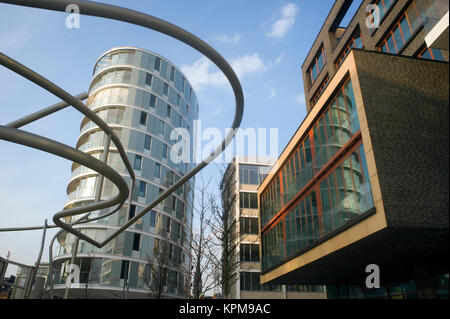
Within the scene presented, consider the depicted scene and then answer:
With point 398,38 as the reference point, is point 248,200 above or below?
above

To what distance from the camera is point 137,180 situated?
39062mm

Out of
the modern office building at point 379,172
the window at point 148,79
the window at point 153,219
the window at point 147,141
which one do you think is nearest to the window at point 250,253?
the window at point 153,219

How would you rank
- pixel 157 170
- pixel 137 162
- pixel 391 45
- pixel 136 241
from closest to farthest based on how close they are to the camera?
pixel 391 45, pixel 136 241, pixel 137 162, pixel 157 170

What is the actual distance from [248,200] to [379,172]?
3338cm

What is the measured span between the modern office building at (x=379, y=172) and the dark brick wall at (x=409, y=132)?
0.09 feet

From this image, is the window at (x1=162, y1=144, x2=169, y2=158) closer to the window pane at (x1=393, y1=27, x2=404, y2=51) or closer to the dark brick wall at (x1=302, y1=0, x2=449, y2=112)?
the dark brick wall at (x1=302, y1=0, x2=449, y2=112)

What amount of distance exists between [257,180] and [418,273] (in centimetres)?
3242

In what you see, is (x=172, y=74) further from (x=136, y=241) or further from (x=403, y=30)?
(x=403, y=30)

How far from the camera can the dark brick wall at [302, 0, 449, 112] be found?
1456cm

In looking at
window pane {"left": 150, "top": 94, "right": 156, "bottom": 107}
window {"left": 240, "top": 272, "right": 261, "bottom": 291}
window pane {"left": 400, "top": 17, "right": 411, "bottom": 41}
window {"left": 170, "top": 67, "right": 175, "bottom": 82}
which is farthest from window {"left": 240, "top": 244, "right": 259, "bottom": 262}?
window pane {"left": 400, "top": 17, "right": 411, "bottom": 41}

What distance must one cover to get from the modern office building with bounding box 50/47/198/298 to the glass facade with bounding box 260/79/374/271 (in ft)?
54.6

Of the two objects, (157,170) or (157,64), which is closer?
(157,170)

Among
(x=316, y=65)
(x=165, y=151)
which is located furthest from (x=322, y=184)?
(x=165, y=151)

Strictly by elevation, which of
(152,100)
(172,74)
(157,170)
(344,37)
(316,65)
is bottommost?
(344,37)
